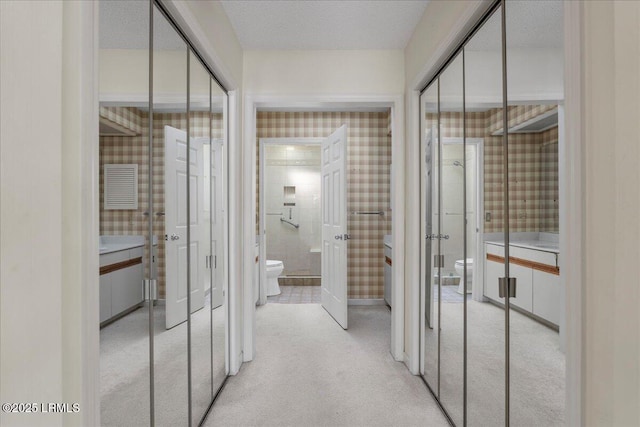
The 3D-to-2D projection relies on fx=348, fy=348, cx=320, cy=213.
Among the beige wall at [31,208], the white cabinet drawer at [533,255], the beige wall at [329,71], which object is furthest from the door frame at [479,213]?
the beige wall at [31,208]

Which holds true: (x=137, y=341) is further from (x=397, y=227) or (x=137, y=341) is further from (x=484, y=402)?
(x=397, y=227)

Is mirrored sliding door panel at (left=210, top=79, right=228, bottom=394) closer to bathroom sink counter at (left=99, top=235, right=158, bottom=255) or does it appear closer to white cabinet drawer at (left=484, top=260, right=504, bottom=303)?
bathroom sink counter at (left=99, top=235, right=158, bottom=255)

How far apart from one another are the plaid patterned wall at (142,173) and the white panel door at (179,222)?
0.15ft

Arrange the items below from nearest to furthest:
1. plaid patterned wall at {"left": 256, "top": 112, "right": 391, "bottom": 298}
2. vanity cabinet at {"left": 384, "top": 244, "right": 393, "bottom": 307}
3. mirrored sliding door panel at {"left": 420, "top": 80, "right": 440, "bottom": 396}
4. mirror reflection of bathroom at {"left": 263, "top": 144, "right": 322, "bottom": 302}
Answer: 1. mirrored sliding door panel at {"left": 420, "top": 80, "right": 440, "bottom": 396}
2. vanity cabinet at {"left": 384, "top": 244, "right": 393, "bottom": 307}
3. plaid patterned wall at {"left": 256, "top": 112, "right": 391, "bottom": 298}
4. mirror reflection of bathroom at {"left": 263, "top": 144, "right": 322, "bottom": 302}

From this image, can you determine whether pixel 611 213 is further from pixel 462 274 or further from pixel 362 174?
pixel 362 174

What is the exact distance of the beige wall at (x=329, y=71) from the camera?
9.59 feet

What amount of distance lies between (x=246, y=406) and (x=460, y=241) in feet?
5.55

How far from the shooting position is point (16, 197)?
0.78 metres

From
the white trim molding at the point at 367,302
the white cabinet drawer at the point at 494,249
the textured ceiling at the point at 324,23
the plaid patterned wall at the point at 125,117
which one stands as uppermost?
the textured ceiling at the point at 324,23

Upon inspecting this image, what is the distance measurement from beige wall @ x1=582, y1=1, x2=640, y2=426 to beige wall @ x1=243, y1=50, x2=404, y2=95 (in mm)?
2087

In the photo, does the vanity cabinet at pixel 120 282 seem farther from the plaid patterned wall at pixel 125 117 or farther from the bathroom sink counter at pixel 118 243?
the plaid patterned wall at pixel 125 117

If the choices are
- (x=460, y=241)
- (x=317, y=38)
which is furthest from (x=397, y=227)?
(x=317, y=38)

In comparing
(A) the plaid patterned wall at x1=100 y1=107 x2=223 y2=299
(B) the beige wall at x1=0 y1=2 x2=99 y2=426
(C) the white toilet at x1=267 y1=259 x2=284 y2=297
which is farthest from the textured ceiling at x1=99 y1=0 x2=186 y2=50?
(C) the white toilet at x1=267 y1=259 x2=284 y2=297

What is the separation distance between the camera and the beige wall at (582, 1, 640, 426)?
798 mm
